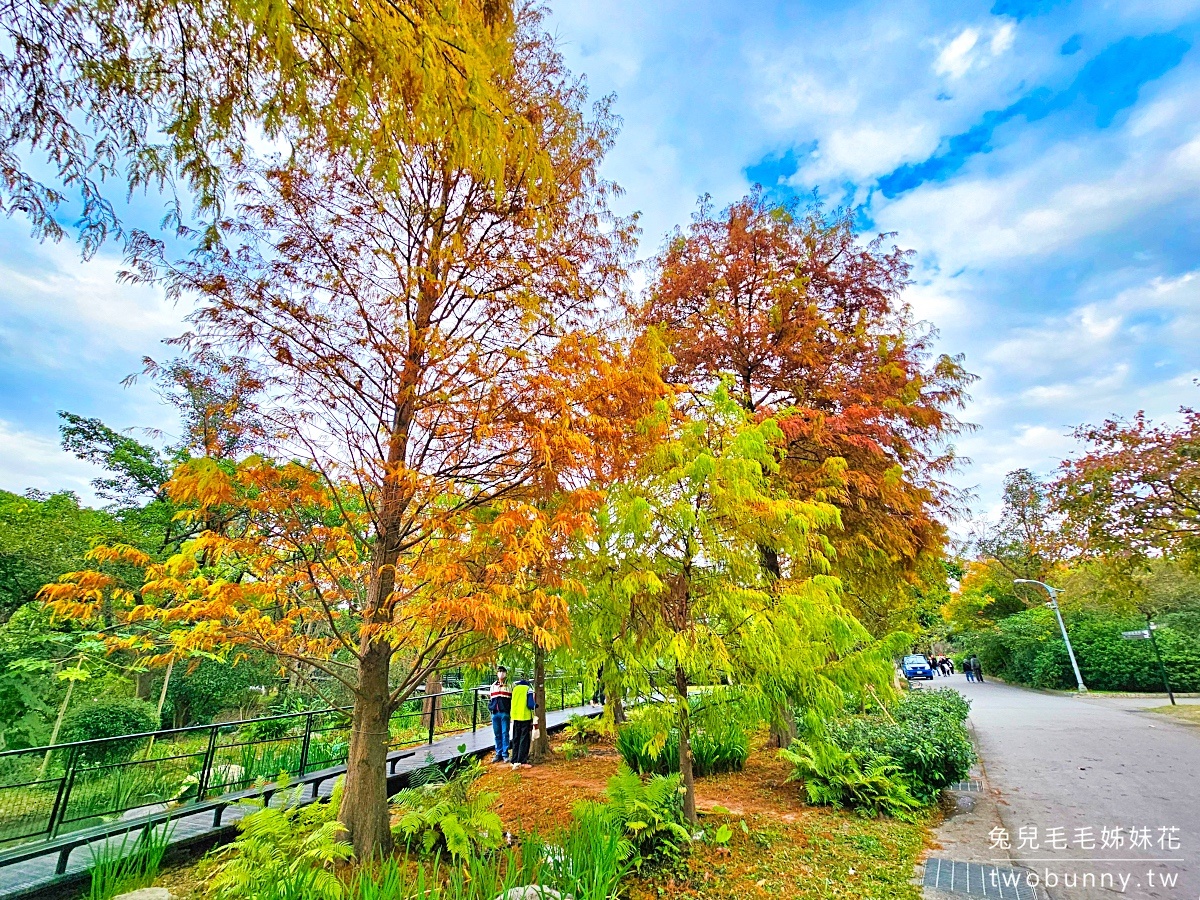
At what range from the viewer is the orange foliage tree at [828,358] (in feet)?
28.7

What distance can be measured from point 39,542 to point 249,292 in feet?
44.6

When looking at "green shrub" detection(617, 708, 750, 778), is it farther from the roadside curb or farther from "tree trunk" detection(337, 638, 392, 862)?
"tree trunk" detection(337, 638, 392, 862)

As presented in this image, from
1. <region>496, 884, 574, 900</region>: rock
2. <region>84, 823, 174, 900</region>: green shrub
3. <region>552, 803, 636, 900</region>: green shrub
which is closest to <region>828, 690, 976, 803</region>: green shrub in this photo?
<region>552, 803, 636, 900</region>: green shrub

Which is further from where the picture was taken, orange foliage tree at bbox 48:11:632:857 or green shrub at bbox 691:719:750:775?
green shrub at bbox 691:719:750:775

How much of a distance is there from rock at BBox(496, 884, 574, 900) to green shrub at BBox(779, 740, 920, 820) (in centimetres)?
341

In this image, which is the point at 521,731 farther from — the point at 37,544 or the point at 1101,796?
the point at 37,544

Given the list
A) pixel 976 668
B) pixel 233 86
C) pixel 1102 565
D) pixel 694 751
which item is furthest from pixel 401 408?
pixel 976 668

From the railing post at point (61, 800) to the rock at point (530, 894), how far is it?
5349 mm

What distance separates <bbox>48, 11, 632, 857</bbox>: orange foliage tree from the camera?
4.00 meters

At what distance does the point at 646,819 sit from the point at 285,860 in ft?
9.46

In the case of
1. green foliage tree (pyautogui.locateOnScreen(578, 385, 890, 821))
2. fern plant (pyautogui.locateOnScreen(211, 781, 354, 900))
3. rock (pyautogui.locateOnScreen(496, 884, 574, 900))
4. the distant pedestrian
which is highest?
green foliage tree (pyautogui.locateOnScreen(578, 385, 890, 821))

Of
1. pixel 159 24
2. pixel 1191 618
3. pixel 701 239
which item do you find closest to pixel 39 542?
pixel 159 24

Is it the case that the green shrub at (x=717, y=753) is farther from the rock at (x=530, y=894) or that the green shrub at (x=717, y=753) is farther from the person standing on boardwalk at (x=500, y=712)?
A: the rock at (x=530, y=894)

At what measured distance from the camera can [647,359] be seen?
564 centimetres
